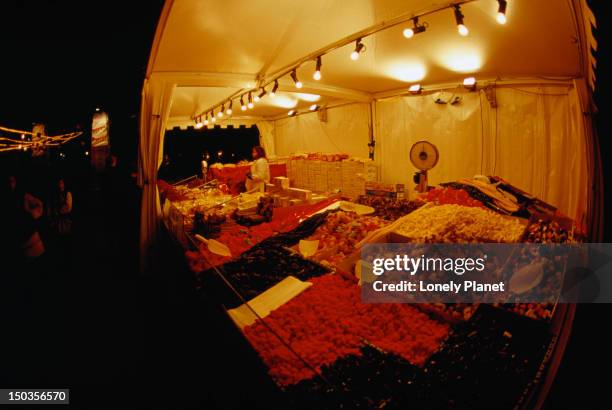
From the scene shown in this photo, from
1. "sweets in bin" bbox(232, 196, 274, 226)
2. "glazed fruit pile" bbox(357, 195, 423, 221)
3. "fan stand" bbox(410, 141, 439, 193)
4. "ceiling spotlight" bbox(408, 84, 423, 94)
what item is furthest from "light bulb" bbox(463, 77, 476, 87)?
"sweets in bin" bbox(232, 196, 274, 226)

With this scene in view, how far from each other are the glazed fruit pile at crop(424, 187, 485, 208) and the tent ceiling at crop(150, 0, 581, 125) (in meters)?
2.15

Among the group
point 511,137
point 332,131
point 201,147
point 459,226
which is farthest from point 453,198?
point 201,147

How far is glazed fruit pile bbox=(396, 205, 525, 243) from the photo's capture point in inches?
122

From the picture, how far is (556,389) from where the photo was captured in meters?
1.59

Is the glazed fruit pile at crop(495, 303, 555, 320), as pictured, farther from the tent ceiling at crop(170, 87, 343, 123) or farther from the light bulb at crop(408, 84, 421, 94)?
the tent ceiling at crop(170, 87, 343, 123)

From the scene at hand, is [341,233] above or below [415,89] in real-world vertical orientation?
below

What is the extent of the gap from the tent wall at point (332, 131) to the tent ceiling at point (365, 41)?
8.87 ft

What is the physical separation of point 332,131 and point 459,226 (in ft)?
27.2

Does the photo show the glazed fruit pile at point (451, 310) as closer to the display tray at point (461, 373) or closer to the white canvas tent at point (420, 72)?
the display tray at point (461, 373)

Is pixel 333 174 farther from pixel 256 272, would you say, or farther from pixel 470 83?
pixel 256 272

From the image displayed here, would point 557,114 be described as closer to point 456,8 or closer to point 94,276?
point 456,8

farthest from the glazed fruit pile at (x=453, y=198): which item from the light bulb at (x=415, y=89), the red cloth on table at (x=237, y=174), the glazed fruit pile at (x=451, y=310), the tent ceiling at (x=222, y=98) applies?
the tent ceiling at (x=222, y=98)

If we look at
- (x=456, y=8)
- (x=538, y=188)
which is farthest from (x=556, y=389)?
(x=538, y=188)

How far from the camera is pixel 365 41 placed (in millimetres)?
5348
